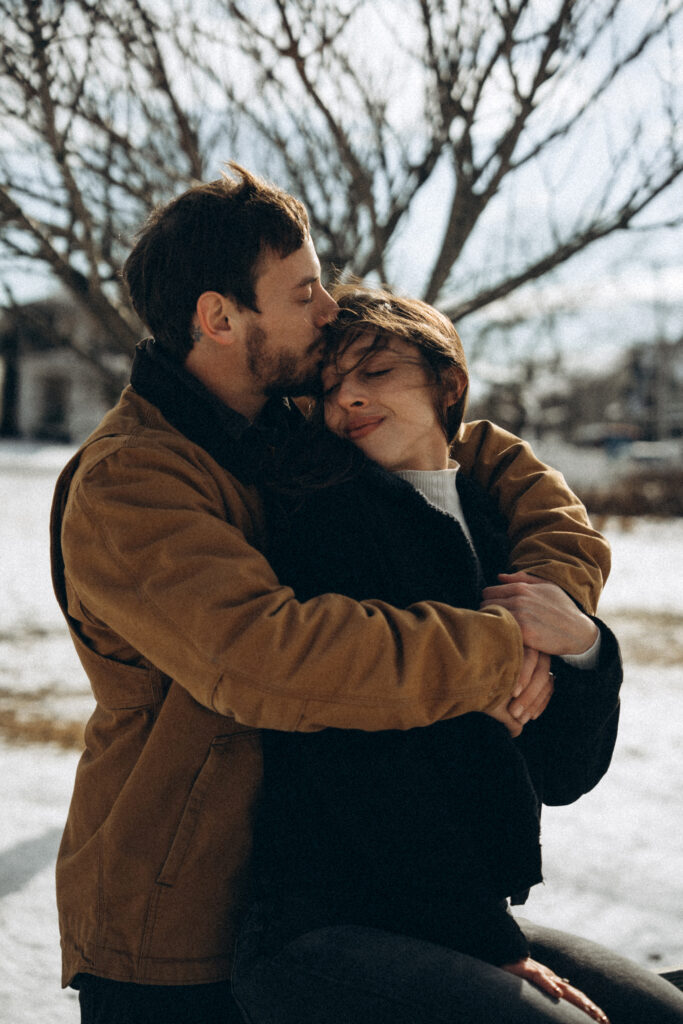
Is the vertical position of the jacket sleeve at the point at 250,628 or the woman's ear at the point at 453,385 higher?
the woman's ear at the point at 453,385

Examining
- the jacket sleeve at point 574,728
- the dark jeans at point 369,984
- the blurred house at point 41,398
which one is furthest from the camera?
the blurred house at point 41,398

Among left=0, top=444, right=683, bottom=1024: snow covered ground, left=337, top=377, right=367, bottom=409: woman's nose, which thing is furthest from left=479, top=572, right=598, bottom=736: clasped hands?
left=0, top=444, right=683, bottom=1024: snow covered ground

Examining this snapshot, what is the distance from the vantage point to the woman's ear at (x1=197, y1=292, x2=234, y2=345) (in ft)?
5.93

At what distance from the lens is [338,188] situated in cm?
477

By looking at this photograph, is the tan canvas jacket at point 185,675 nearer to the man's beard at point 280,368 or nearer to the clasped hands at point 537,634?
the clasped hands at point 537,634

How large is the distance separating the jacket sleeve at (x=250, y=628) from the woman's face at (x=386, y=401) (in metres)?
0.45

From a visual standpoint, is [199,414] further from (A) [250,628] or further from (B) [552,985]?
(B) [552,985]

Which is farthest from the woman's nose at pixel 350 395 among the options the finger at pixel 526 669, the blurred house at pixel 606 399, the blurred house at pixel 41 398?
the blurred house at pixel 41 398

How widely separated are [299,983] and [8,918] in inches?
80.4

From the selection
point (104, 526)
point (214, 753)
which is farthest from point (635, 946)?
point (104, 526)

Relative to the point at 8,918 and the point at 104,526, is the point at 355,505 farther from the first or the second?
the point at 8,918

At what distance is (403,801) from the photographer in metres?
1.49

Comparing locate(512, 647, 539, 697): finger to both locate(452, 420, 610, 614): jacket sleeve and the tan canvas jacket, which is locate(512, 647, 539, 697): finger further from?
locate(452, 420, 610, 614): jacket sleeve

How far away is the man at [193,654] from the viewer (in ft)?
4.67
